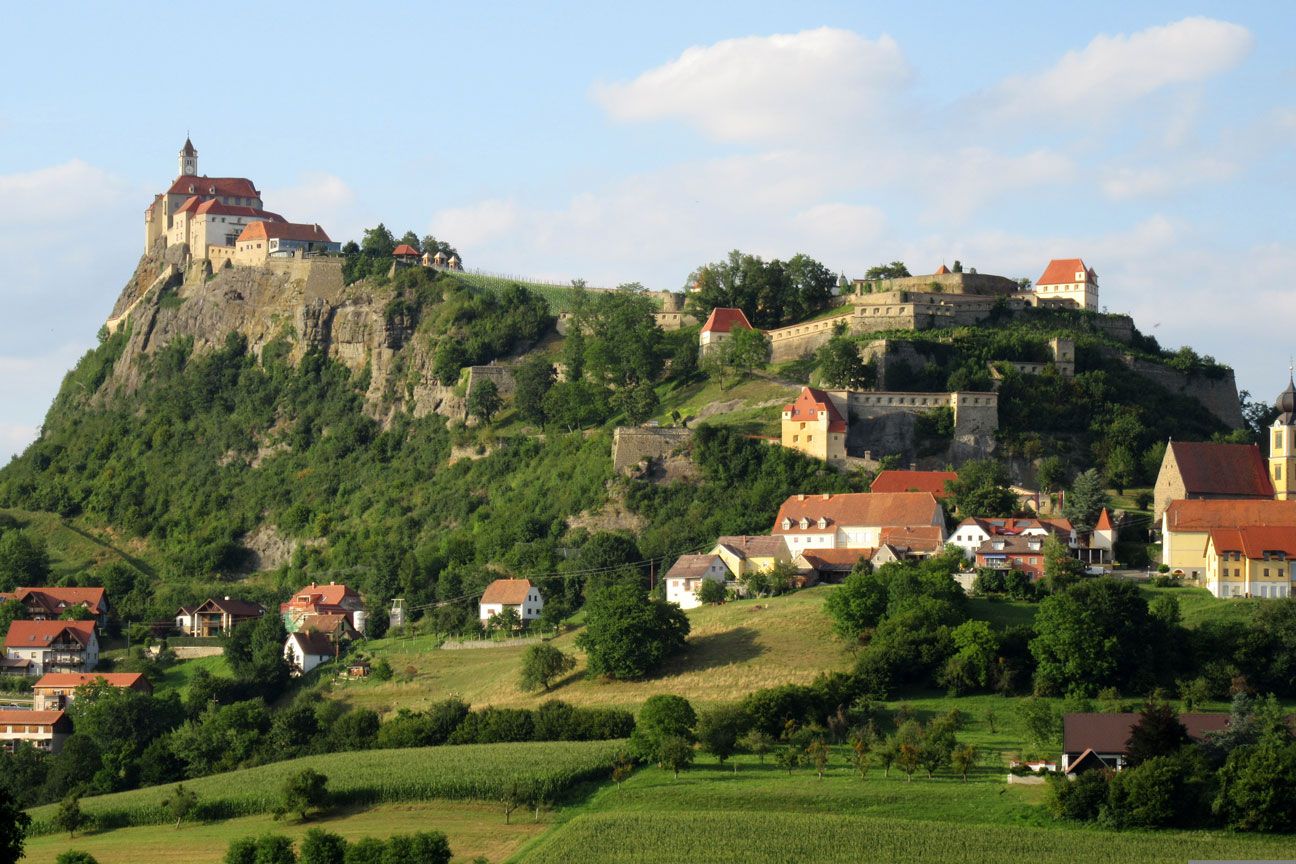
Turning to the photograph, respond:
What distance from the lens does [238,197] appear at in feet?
456

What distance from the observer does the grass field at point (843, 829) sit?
2274 inches

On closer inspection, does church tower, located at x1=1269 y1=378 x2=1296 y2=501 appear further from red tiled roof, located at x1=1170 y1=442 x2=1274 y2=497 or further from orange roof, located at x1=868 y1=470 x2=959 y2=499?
orange roof, located at x1=868 y1=470 x2=959 y2=499

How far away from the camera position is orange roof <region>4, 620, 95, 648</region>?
9412 cm

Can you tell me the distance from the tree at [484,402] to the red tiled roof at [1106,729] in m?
50.7

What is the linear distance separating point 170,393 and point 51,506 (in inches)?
424

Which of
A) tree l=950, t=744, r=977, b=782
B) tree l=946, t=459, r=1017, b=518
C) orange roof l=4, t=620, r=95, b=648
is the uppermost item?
tree l=946, t=459, r=1017, b=518

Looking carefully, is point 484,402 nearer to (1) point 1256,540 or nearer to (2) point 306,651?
(2) point 306,651

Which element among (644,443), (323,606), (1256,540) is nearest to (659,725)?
(1256,540)

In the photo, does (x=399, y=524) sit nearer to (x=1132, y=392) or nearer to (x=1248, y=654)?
(x=1132, y=392)

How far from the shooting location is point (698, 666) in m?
77.5

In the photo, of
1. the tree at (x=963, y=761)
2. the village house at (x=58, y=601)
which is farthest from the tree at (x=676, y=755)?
the village house at (x=58, y=601)

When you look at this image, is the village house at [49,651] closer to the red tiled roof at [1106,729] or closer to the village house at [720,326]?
the village house at [720,326]

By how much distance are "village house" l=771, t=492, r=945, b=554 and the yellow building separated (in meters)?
5.65

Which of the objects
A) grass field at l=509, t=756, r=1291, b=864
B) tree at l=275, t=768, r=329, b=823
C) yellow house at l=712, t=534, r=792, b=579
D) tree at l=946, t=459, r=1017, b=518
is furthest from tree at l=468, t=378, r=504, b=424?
grass field at l=509, t=756, r=1291, b=864
